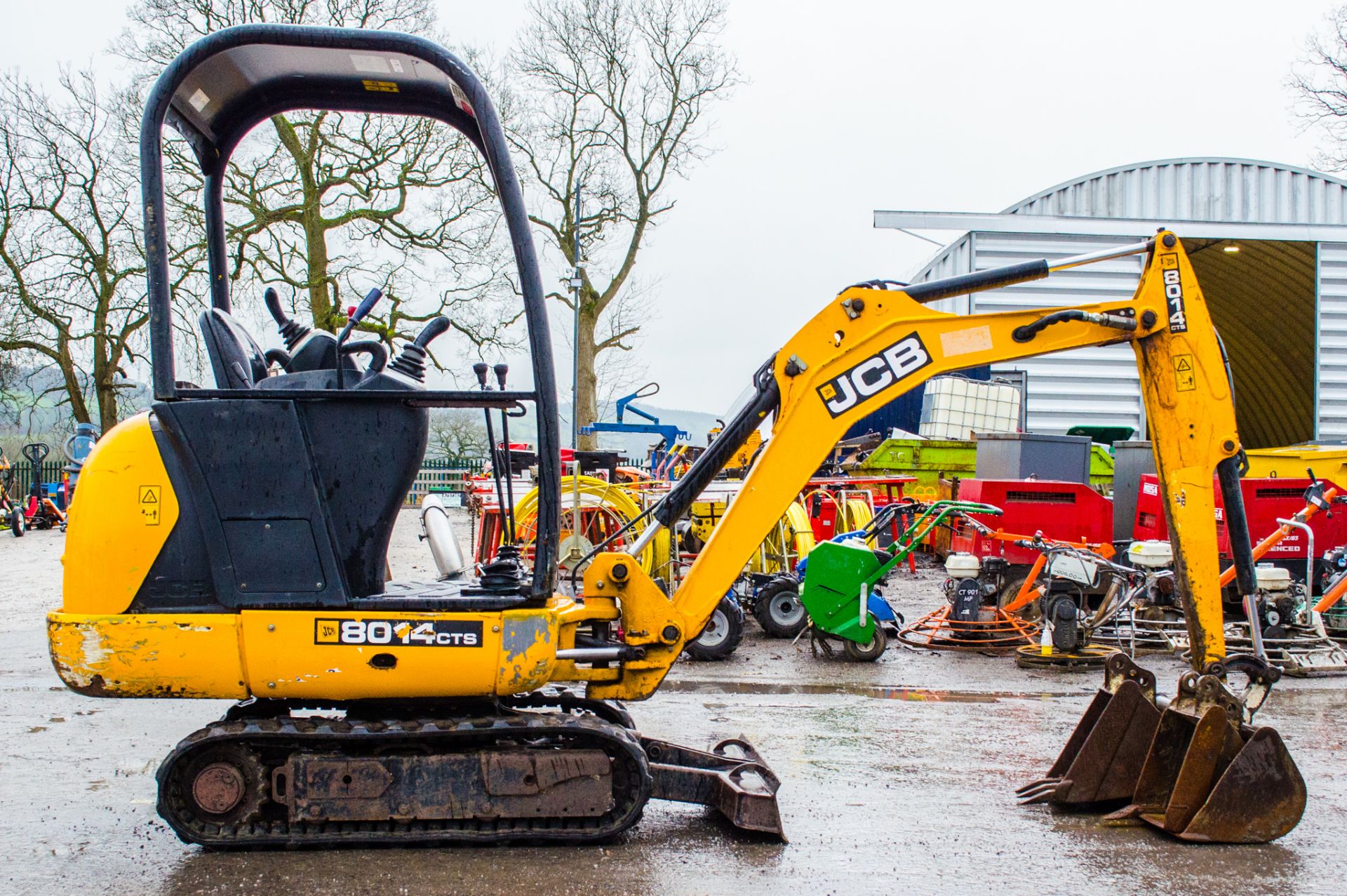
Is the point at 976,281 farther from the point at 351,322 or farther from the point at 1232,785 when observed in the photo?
the point at 351,322

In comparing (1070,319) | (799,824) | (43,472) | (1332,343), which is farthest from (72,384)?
(1332,343)

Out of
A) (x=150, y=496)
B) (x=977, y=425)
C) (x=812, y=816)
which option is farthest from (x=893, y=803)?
(x=977, y=425)

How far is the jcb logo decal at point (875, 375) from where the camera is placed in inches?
191

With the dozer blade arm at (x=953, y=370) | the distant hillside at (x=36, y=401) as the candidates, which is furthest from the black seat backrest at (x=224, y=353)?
the distant hillside at (x=36, y=401)

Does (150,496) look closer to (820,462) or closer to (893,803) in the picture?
(820,462)

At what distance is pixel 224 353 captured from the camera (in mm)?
4195

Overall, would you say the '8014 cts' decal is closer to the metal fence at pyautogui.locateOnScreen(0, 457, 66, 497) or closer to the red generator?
the red generator

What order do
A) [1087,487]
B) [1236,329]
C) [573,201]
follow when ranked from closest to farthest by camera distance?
[1087,487]
[1236,329]
[573,201]

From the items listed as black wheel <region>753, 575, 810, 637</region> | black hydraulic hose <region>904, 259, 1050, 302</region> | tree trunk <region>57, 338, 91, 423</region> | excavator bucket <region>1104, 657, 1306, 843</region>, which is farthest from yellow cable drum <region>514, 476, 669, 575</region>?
tree trunk <region>57, 338, 91, 423</region>

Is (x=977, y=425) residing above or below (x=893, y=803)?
above

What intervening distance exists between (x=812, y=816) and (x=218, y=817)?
244 cm

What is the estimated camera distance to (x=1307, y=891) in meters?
3.92

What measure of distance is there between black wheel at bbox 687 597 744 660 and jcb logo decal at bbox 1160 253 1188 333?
450 centimetres

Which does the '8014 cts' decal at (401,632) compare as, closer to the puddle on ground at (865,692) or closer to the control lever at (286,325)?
the control lever at (286,325)
